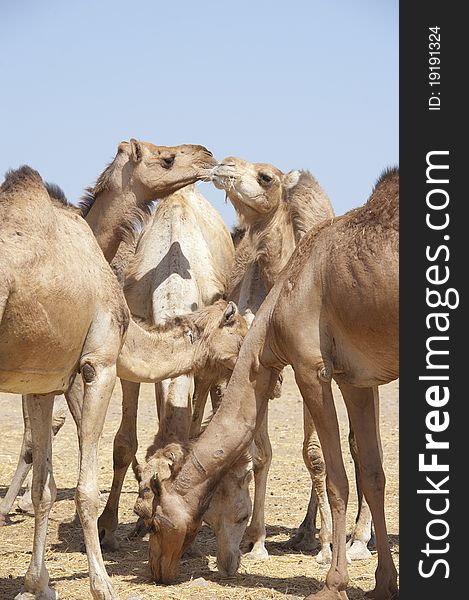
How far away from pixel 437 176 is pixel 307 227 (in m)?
3.02

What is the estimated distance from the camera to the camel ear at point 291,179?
9048mm

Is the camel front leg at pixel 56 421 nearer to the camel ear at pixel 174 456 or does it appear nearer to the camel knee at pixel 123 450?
the camel knee at pixel 123 450

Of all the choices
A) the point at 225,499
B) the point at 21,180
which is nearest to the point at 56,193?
the point at 21,180

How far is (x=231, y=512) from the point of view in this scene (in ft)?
24.7

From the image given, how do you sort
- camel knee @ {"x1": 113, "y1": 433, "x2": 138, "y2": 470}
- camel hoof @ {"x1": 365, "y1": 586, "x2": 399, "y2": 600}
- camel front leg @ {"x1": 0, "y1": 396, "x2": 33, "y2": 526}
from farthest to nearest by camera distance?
camel front leg @ {"x1": 0, "y1": 396, "x2": 33, "y2": 526}, camel knee @ {"x1": 113, "y1": 433, "x2": 138, "y2": 470}, camel hoof @ {"x1": 365, "y1": 586, "x2": 399, "y2": 600}

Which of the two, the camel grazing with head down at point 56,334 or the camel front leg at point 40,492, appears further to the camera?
the camel front leg at point 40,492

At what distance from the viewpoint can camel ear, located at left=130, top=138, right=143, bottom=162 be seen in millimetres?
8977

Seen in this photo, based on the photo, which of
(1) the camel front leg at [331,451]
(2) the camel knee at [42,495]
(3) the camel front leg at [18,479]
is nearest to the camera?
(1) the camel front leg at [331,451]

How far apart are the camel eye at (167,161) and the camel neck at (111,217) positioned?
36cm

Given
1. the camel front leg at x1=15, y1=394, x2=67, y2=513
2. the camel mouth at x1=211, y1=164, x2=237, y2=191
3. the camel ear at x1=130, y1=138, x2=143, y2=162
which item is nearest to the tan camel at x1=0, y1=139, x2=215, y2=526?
the camel ear at x1=130, y1=138, x2=143, y2=162

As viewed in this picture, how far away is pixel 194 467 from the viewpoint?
716 cm

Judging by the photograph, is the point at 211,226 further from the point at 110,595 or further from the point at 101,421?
the point at 110,595

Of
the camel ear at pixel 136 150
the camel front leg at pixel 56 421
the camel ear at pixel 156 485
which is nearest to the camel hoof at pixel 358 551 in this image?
the camel ear at pixel 156 485

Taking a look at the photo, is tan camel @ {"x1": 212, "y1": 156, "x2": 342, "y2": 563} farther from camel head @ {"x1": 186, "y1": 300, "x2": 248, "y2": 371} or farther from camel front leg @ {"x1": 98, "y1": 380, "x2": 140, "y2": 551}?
camel front leg @ {"x1": 98, "y1": 380, "x2": 140, "y2": 551}
